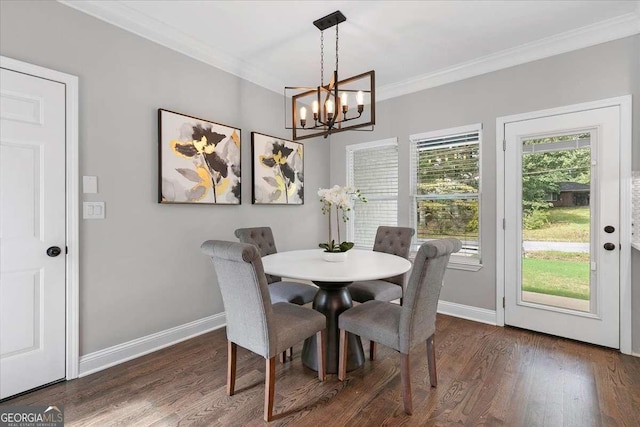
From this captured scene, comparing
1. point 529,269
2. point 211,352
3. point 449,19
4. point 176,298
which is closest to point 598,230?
point 529,269

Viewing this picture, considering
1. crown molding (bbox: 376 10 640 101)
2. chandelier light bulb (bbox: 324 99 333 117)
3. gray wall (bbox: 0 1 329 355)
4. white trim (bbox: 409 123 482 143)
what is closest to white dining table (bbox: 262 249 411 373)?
gray wall (bbox: 0 1 329 355)

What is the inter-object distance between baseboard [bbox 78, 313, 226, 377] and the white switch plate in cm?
100

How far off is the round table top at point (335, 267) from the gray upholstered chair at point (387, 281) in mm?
288

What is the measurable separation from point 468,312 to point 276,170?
267 centimetres

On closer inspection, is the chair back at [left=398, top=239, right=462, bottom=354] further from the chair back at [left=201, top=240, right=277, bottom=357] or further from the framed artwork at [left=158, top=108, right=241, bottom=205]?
the framed artwork at [left=158, top=108, right=241, bottom=205]

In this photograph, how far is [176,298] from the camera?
2.78 meters

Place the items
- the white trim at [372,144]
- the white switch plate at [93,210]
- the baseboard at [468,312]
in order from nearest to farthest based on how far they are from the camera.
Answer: the white switch plate at [93,210] < the baseboard at [468,312] < the white trim at [372,144]

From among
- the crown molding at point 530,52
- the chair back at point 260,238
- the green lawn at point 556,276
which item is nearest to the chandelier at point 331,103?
the chair back at point 260,238

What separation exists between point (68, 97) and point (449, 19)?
291cm

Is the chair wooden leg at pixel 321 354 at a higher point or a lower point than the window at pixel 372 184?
lower

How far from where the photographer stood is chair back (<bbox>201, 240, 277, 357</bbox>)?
5.37 feet

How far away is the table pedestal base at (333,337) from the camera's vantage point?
2281 millimetres

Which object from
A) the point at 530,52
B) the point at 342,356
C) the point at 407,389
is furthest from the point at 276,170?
the point at 530,52

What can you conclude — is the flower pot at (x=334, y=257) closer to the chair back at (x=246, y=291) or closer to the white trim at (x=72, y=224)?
the chair back at (x=246, y=291)
